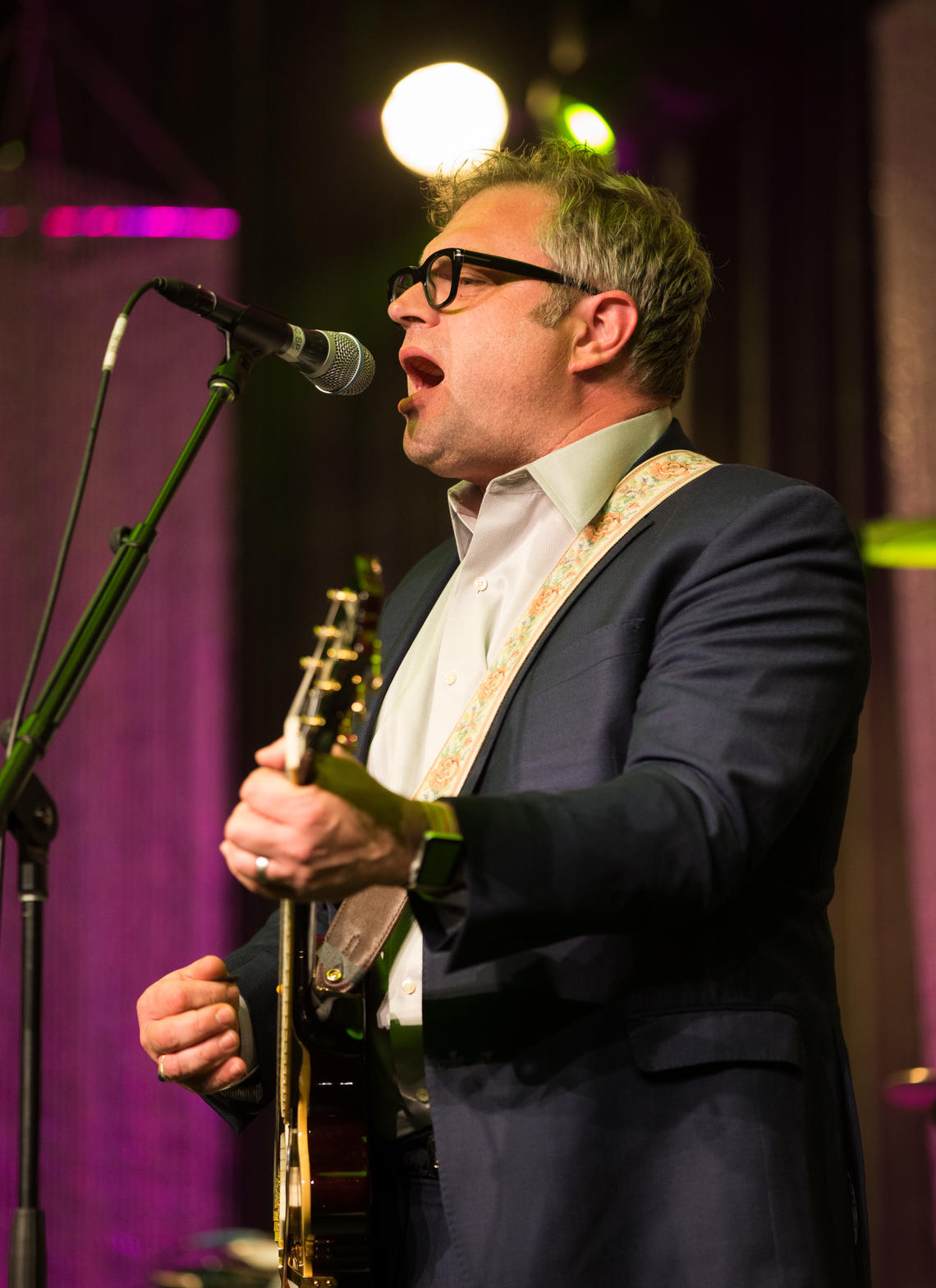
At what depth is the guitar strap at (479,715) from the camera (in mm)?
1557

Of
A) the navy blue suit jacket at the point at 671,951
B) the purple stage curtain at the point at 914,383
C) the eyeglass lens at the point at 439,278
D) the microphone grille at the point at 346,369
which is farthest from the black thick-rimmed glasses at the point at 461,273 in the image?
the purple stage curtain at the point at 914,383

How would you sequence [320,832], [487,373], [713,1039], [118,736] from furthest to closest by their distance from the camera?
[118,736], [487,373], [713,1039], [320,832]

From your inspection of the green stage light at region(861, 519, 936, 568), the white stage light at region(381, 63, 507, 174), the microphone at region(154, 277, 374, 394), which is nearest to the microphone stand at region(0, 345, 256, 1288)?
the microphone at region(154, 277, 374, 394)

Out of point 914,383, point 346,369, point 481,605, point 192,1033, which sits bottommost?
point 192,1033

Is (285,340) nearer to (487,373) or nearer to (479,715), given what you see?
(487,373)

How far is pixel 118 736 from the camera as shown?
3.88m

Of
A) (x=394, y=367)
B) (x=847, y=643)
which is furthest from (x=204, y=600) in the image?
(x=847, y=643)

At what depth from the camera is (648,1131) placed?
132cm

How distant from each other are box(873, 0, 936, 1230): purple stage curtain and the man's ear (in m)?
1.45

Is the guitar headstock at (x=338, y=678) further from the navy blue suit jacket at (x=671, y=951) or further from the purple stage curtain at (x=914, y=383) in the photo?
the purple stage curtain at (x=914, y=383)

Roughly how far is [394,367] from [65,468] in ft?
3.74

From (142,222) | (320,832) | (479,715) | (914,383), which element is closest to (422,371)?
(479,715)

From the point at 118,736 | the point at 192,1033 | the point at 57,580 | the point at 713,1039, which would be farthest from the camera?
the point at 118,736

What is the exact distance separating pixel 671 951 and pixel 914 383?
2321mm
